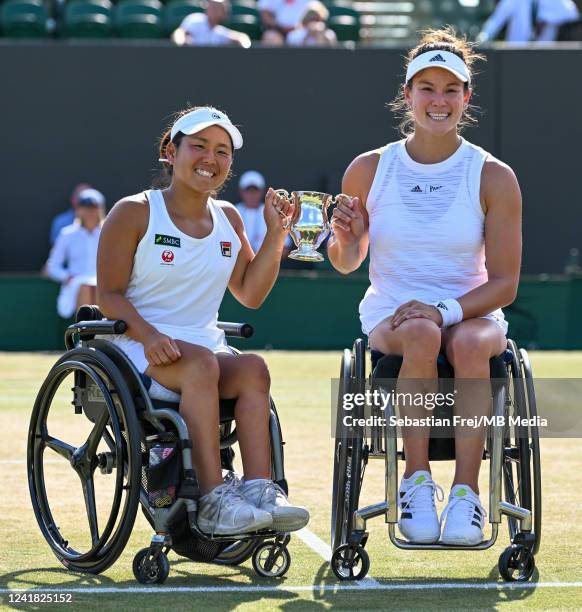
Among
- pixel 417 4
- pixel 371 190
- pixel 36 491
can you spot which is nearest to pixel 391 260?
pixel 371 190

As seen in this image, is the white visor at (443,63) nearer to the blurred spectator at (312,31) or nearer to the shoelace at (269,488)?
the shoelace at (269,488)

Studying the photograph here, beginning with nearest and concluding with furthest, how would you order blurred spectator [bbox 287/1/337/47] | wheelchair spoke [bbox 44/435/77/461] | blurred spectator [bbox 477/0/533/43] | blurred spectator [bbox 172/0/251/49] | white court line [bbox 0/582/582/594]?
white court line [bbox 0/582/582/594] < wheelchair spoke [bbox 44/435/77/461] < blurred spectator [bbox 172/0/251/49] < blurred spectator [bbox 287/1/337/47] < blurred spectator [bbox 477/0/533/43]

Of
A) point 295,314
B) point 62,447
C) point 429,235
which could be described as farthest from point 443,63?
point 295,314

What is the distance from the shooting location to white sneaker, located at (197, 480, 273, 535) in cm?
381

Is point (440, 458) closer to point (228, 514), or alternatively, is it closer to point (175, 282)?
point (228, 514)

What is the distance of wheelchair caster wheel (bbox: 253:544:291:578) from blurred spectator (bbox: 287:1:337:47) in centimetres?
1062

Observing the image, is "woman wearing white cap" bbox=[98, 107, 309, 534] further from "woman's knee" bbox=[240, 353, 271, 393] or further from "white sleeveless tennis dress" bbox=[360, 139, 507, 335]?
"white sleeveless tennis dress" bbox=[360, 139, 507, 335]

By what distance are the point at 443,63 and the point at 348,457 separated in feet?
3.95

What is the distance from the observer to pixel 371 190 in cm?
437

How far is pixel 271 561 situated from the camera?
13.4 feet

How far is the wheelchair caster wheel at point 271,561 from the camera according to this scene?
159 inches

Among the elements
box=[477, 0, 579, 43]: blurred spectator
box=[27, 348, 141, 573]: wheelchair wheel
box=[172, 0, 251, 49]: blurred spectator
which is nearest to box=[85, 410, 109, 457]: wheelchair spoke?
box=[27, 348, 141, 573]: wheelchair wheel

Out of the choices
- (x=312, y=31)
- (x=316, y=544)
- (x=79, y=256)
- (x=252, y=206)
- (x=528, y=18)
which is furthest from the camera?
(x=528, y=18)

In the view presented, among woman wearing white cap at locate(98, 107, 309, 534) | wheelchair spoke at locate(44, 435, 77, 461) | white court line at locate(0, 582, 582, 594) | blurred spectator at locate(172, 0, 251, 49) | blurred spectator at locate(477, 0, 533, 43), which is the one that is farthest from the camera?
blurred spectator at locate(477, 0, 533, 43)
